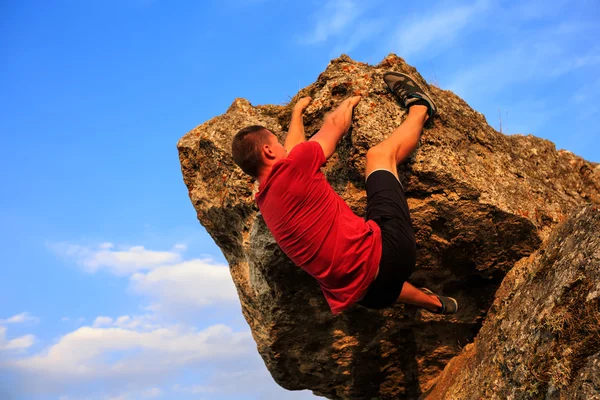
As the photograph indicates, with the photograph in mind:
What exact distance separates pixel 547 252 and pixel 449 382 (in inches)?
89.9

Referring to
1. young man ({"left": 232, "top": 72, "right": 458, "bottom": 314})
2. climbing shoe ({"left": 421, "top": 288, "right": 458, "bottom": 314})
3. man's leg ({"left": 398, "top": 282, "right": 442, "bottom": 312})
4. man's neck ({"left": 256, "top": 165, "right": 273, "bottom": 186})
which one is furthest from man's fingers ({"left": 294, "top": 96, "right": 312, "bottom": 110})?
climbing shoe ({"left": 421, "top": 288, "right": 458, "bottom": 314})

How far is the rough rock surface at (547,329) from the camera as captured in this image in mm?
4613

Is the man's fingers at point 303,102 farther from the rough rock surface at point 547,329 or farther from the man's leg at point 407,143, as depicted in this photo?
the rough rock surface at point 547,329

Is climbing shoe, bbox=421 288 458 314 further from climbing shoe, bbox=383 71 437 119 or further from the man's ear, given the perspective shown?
the man's ear

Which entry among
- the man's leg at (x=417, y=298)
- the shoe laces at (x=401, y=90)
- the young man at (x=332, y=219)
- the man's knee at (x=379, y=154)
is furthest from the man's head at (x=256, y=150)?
the man's leg at (x=417, y=298)

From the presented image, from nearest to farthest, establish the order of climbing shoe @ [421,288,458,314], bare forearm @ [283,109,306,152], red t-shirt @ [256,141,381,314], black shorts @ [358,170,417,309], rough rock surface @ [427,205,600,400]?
rough rock surface @ [427,205,600,400] → red t-shirt @ [256,141,381,314] → black shorts @ [358,170,417,309] → bare forearm @ [283,109,306,152] → climbing shoe @ [421,288,458,314]

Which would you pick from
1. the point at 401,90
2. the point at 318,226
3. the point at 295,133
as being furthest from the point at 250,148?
the point at 401,90

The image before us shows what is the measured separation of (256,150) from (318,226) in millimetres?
1000

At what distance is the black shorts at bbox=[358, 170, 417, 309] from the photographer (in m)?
5.68

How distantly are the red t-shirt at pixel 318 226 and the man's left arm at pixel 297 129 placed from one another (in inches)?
24.8

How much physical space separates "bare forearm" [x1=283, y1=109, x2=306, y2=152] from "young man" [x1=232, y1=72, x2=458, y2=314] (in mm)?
335

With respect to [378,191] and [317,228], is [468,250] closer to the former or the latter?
[378,191]

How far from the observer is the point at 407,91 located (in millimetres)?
6699

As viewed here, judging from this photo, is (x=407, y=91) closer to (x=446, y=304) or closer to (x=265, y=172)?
(x=265, y=172)
